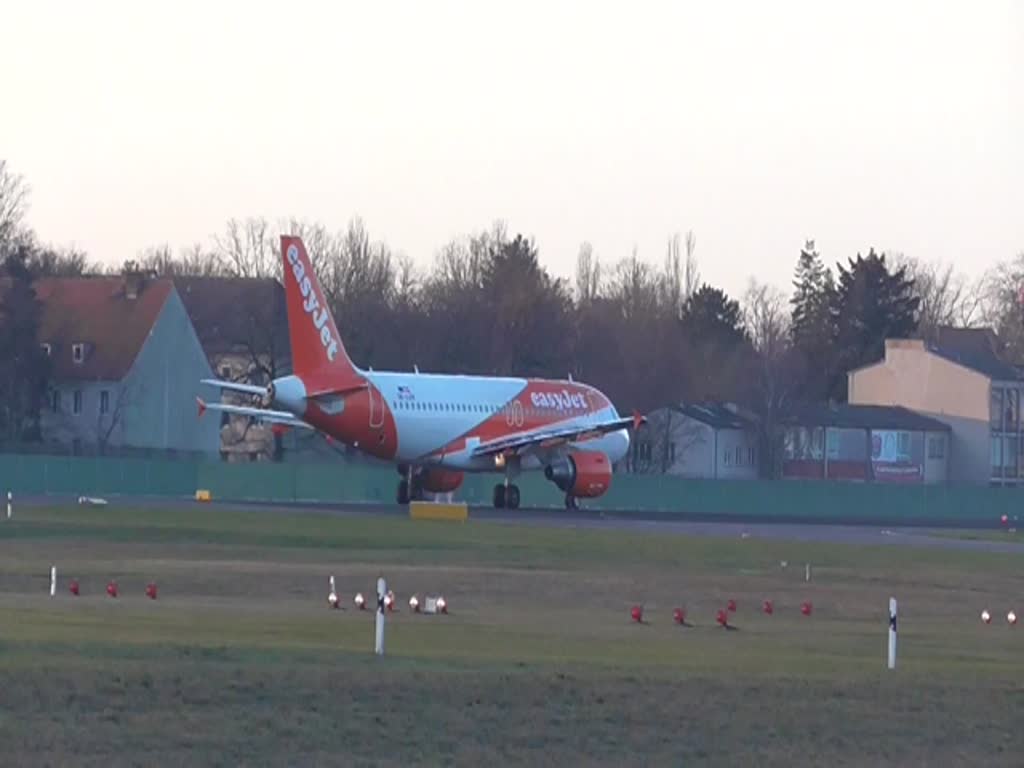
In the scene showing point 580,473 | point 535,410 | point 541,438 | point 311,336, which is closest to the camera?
point 311,336

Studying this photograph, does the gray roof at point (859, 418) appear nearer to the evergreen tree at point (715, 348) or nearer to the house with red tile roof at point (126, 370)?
the evergreen tree at point (715, 348)

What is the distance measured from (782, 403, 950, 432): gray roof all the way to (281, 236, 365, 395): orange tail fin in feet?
171

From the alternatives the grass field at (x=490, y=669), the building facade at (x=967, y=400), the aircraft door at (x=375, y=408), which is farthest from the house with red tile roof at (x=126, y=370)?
the grass field at (x=490, y=669)

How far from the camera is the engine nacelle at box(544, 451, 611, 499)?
221ft

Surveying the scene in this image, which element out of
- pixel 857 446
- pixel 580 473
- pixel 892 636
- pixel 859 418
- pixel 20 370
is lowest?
pixel 892 636

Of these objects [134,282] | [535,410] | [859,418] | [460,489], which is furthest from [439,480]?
[859,418]

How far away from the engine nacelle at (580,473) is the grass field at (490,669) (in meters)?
23.9

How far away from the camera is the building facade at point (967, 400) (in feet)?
379

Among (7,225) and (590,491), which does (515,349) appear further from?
(590,491)

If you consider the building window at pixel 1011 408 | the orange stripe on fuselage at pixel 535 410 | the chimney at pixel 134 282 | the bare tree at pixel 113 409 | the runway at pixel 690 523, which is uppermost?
the chimney at pixel 134 282

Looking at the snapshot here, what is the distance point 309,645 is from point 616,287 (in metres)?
122

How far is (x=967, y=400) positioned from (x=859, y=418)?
24.0 feet

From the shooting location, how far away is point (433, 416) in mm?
65188

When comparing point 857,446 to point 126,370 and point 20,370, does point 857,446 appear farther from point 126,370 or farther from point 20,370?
point 20,370
